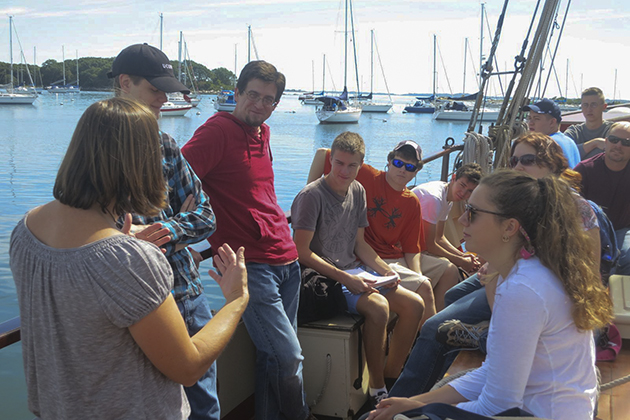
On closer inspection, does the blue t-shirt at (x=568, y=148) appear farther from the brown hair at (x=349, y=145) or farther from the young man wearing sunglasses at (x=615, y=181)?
the brown hair at (x=349, y=145)

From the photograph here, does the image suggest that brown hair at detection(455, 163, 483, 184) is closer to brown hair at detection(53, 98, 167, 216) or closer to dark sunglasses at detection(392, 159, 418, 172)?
dark sunglasses at detection(392, 159, 418, 172)

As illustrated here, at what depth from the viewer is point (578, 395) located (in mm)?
1706

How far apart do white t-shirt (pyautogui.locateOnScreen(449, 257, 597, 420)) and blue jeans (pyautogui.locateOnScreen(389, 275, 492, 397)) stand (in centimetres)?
109

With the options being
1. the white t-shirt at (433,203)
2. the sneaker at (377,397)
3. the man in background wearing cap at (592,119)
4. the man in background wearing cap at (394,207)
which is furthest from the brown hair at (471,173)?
the man in background wearing cap at (592,119)

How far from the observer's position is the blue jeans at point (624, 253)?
3.69m

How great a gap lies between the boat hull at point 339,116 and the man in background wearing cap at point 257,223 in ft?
184

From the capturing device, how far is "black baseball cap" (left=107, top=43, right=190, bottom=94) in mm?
2258

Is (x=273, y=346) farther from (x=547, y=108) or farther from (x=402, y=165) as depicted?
(x=547, y=108)

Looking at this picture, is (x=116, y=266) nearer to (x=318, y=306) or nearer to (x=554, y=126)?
(x=318, y=306)

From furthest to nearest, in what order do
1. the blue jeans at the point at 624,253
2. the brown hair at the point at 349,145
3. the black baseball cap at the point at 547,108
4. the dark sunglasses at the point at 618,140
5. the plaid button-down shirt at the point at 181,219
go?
the black baseball cap at the point at 547,108 → the dark sunglasses at the point at 618,140 → the blue jeans at the point at 624,253 → the brown hair at the point at 349,145 → the plaid button-down shirt at the point at 181,219

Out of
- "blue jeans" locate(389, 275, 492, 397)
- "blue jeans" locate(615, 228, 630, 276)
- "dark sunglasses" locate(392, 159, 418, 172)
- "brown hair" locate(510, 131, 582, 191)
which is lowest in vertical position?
"blue jeans" locate(389, 275, 492, 397)

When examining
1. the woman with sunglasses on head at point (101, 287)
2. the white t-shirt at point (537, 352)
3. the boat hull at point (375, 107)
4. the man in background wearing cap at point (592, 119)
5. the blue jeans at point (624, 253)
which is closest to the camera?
the woman with sunglasses on head at point (101, 287)

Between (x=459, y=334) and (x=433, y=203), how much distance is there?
1.83 metres

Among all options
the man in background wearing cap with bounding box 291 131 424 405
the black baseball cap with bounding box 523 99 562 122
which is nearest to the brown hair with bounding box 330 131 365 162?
the man in background wearing cap with bounding box 291 131 424 405
